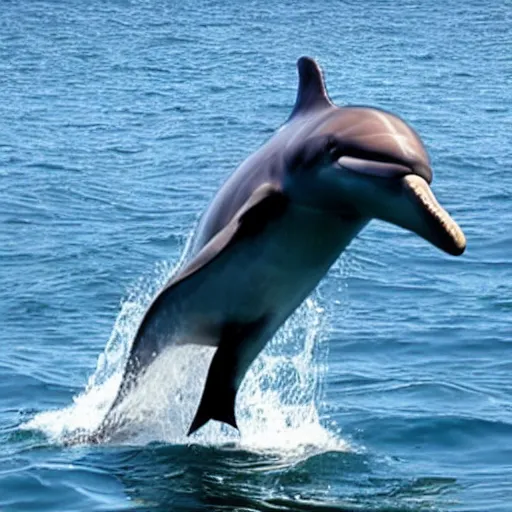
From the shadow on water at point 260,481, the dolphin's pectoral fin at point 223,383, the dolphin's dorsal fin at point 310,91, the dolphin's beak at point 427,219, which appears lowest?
the shadow on water at point 260,481

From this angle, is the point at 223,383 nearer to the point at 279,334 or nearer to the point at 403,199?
the point at 403,199

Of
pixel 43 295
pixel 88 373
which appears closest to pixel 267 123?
pixel 43 295

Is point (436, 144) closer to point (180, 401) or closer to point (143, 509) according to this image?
point (180, 401)

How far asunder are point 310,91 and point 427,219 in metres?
3.04

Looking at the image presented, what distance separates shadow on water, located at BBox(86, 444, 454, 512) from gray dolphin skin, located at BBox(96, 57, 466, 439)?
0.51m

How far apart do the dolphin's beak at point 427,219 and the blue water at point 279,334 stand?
9.45ft

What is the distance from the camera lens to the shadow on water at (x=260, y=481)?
485 inches

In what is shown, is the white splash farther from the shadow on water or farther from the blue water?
the shadow on water

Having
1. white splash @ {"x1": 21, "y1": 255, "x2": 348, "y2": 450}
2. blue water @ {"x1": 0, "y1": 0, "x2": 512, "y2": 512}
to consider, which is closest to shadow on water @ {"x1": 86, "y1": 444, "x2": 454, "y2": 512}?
blue water @ {"x1": 0, "y1": 0, "x2": 512, "y2": 512}

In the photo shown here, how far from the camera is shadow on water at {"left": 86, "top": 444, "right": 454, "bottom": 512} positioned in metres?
12.3

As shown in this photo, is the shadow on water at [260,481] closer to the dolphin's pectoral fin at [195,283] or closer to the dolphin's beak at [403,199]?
the dolphin's pectoral fin at [195,283]

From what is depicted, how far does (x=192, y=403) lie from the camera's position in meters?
14.4

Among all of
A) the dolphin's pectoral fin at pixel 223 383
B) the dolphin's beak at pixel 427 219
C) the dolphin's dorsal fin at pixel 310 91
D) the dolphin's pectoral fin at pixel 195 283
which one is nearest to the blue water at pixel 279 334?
the dolphin's pectoral fin at pixel 223 383

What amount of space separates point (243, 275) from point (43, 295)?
9605mm
